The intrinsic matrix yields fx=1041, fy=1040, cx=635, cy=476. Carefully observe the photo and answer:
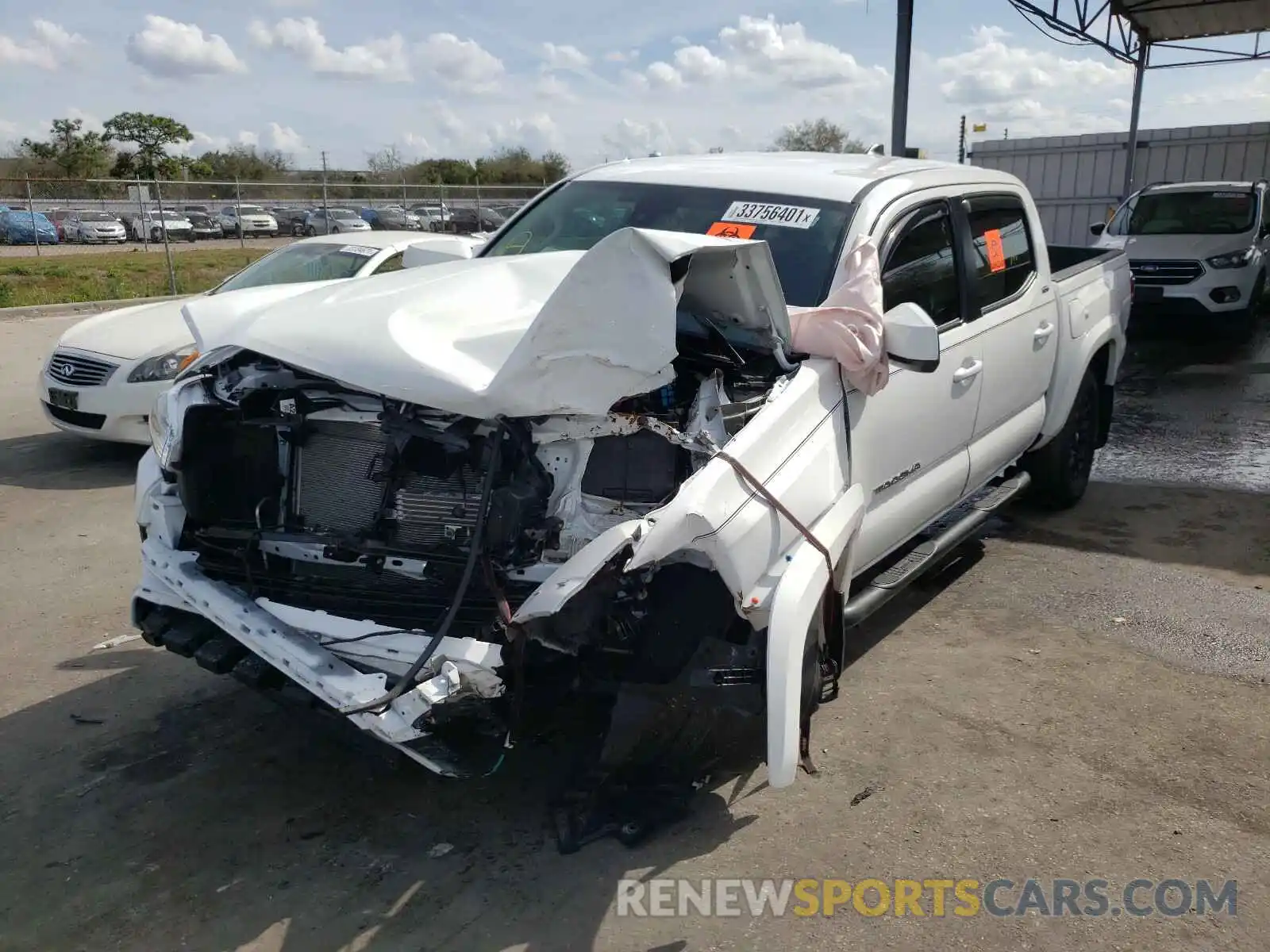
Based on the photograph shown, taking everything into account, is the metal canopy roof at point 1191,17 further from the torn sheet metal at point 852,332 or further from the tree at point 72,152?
the tree at point 72,152

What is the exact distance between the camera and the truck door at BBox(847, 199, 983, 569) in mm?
3736

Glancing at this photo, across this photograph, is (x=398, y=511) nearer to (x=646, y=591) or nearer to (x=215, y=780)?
(x=646, y=591)

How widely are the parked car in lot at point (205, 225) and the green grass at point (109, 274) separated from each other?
6.50 feet

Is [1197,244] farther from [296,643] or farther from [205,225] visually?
[205,225]

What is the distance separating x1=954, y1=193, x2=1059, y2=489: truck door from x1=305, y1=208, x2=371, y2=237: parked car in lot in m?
25.4

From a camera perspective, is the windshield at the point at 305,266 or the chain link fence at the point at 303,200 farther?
the chain link fence at the point at 303,200

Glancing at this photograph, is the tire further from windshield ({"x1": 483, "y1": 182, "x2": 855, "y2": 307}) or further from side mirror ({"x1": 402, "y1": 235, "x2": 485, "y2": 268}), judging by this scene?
side mirror ({"x1": 402, "y1": 235, "x2": 485, "y2": 268})

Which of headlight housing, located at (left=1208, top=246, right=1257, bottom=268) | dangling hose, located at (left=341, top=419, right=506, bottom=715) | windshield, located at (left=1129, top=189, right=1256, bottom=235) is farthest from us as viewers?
windshield, located at (left=1129, top=189, right=1256, bottom=235)

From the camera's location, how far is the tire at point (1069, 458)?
6.14 meters

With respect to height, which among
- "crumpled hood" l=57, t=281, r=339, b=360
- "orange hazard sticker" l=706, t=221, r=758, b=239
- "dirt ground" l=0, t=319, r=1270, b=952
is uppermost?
"orange hazard sticker" l=706, t=221, r=758, b=239

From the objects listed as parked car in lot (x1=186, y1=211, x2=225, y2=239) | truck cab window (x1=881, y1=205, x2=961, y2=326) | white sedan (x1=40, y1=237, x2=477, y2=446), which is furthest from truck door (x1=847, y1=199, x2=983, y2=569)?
parked car in lot (x1=186, y1=211, x2=225, y2=239)

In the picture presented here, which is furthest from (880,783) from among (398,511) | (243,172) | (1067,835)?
(243,172)

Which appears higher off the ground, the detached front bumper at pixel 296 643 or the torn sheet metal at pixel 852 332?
the torn sheet metal at pixel 852 332

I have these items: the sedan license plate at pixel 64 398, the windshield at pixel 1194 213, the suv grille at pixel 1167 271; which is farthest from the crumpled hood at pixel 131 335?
the windshield at pixel 1194 213
